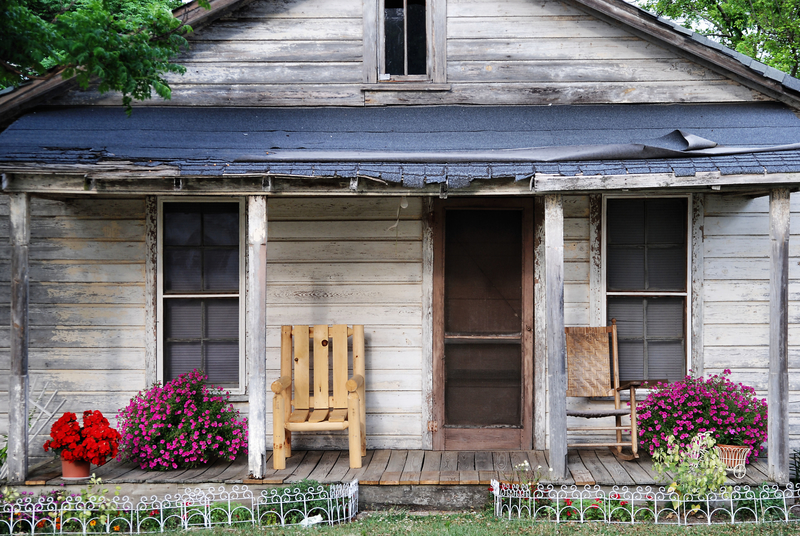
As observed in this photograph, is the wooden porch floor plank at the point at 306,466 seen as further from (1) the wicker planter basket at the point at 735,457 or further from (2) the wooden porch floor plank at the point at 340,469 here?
(1) the wicker planter basket at the point at 735,457

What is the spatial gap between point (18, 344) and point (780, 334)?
5.50 metres

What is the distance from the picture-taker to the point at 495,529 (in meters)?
4.20

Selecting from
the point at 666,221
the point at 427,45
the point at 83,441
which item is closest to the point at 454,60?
the point at 427,45

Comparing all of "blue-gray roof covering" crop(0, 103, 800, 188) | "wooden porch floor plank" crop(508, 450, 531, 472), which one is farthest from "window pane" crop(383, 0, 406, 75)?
"wooden porch floor plank" crop(508, 450, 531, 472)

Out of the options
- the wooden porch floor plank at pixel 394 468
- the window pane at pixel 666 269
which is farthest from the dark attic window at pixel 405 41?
the wooden porch floor plank at pixel 394 468

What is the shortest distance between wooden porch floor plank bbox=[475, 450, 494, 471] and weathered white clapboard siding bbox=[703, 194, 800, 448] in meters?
2.01

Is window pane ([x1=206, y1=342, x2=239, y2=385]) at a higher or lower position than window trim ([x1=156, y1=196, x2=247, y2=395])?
lower

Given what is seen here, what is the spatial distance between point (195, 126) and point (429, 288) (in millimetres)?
2381

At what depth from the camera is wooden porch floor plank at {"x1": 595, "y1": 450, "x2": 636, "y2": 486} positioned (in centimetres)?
462

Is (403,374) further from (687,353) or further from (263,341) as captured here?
(687,353)

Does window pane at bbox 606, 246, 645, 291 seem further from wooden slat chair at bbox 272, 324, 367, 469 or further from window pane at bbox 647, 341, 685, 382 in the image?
wooden slat chair at bbox 272, 324, 367, 469

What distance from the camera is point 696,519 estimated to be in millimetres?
4465

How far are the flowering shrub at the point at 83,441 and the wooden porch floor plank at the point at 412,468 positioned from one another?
2.17 m

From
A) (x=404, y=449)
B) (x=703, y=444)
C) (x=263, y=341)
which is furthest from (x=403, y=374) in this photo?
(x=703, y=444)
